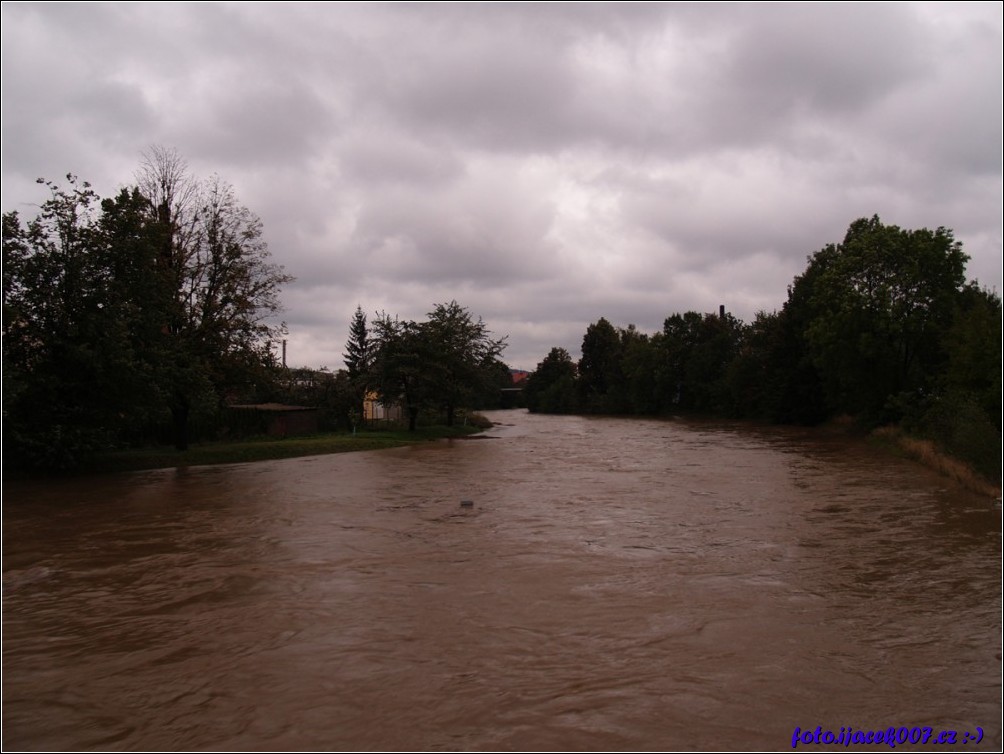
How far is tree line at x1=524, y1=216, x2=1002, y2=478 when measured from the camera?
2558cm

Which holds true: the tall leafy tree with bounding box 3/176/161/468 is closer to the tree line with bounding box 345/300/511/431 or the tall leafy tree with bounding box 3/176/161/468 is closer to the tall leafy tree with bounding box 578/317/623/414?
the tree line with bounding box 345/300/511/431

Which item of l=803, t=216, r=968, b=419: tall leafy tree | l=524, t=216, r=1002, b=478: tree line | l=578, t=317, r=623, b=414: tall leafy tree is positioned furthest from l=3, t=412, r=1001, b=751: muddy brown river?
l=578, t=317, r=623, b=414: tall leafy tree

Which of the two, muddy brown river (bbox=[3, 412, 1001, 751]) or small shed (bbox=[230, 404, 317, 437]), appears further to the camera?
small shed (bbox=[230, 404, 317, 437])

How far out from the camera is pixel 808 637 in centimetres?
801

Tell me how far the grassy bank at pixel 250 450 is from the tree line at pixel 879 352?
23.4m

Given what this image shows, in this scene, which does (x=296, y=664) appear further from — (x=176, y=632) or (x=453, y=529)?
(x=453, y=529)

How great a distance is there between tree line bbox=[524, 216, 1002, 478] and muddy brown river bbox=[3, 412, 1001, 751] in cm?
461

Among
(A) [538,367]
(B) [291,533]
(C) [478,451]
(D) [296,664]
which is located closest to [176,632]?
(D) [296,664]

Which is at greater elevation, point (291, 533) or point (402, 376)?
point (402, 376)

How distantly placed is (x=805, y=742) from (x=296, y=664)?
4588 millimetres

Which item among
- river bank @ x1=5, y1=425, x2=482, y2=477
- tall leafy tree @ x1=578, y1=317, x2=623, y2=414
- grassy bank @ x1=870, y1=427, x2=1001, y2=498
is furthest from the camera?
tall leafy tree @ x1=578, y1=317, x2=623, y2=414

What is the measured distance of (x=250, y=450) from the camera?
29984 mm

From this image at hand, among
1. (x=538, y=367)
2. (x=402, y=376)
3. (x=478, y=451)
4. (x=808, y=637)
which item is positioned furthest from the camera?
(x=538, y=367)

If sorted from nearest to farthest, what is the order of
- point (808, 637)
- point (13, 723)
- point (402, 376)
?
point (13, 723) < point (808, 637) < point (402, 376)
